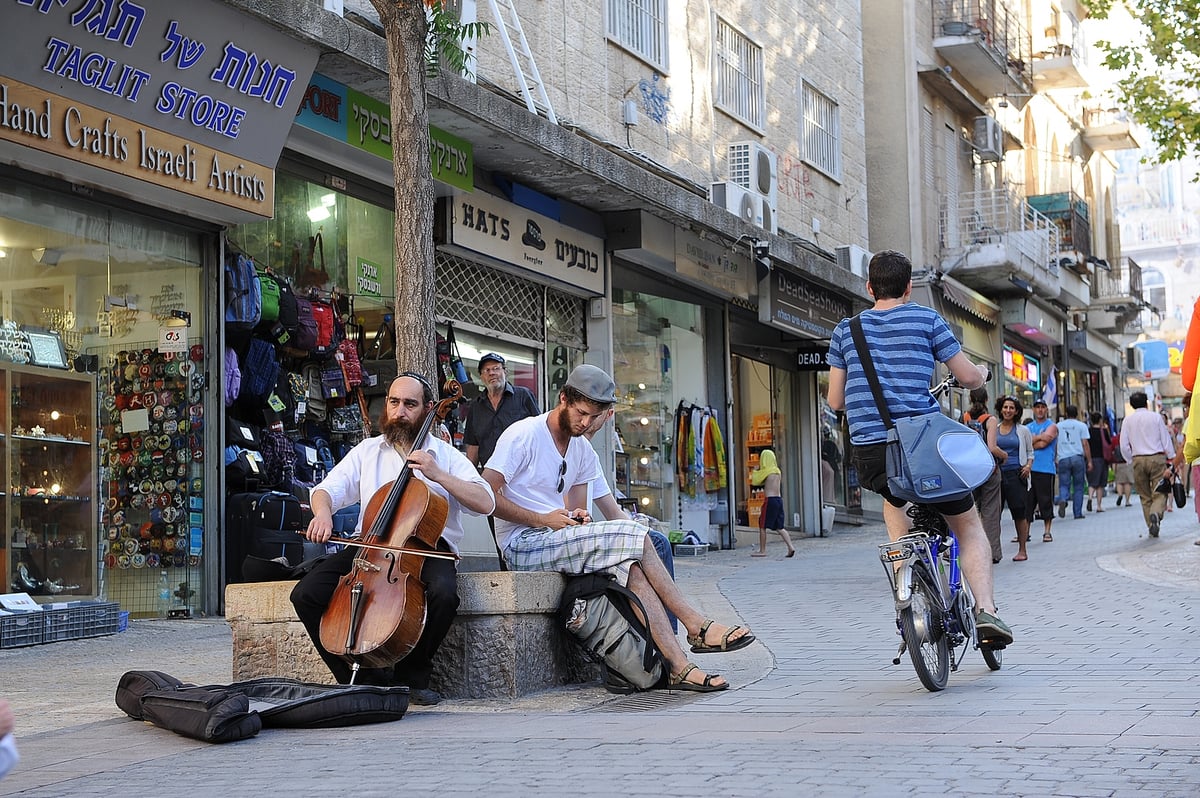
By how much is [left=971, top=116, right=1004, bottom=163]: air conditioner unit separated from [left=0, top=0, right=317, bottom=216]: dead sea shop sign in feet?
73.6

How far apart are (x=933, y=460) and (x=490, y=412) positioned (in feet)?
22.0

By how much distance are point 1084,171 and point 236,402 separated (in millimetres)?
34717

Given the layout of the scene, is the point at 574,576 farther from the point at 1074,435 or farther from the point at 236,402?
the point at 1074,435

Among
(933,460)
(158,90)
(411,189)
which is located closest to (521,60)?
(158,90)

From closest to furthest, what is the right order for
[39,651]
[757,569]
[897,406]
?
[897,406] → [39,651] → [757,569]

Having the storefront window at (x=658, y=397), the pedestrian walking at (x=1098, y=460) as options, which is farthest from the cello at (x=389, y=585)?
the pedestrian walking at (x=1098, y=460)

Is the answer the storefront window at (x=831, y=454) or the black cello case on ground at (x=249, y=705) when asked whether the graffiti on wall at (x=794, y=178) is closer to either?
the storefront window at (x=831, y=454)

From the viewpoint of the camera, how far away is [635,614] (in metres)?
6.39

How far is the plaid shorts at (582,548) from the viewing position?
20.9 ft

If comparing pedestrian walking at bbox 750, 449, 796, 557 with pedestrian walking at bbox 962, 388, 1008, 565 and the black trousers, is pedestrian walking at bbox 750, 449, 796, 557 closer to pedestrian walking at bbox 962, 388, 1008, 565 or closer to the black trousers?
pedestrian walking at bbox 962, 388, 1008, 565


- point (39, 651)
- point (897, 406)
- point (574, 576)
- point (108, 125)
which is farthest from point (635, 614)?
point (108, 125)

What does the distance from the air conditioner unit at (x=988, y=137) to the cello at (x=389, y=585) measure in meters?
26.7

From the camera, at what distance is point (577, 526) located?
6535mm

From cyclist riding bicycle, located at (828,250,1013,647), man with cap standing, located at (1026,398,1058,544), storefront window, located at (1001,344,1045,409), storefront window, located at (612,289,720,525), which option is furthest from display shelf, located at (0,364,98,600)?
storefront window, located at (1001,344,1045,409)
